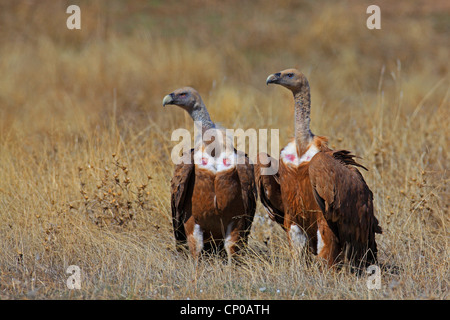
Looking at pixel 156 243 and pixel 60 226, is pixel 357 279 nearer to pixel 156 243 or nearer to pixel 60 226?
pixel 156 243

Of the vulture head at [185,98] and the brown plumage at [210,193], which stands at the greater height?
the vulture head at [185,98]

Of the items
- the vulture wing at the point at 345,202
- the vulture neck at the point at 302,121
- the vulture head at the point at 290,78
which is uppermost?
the vulture head at the point at 290,78

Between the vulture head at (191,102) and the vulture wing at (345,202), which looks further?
the vulture head at (191,102)

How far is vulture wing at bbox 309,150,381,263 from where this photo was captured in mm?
5344

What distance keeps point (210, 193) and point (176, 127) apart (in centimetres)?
335

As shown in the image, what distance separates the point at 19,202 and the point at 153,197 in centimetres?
140

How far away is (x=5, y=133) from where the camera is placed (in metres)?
8.98

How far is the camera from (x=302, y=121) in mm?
5676

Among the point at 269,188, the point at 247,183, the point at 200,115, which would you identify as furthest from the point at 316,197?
Answer: the point at 200,115

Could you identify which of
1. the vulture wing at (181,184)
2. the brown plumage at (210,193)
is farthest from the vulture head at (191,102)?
the vulture wing at (181,184)

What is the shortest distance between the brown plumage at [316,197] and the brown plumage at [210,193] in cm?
21

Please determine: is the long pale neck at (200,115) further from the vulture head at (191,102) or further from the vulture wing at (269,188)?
the vulture wing at (269,188)

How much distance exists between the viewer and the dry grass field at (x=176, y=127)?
5.68 m

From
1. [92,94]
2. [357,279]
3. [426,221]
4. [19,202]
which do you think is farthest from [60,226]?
[92,94]
